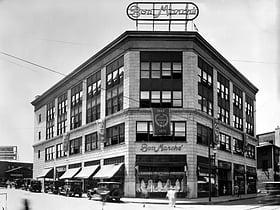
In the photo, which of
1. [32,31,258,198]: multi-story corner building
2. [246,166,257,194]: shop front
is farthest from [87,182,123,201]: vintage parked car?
[246,166,257,194]: shop front

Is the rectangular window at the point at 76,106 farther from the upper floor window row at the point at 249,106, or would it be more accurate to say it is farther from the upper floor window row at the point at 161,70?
the upper floor window row at the point at 249,106

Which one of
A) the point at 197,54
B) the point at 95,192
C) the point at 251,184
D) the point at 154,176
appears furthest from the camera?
the point at 251,184

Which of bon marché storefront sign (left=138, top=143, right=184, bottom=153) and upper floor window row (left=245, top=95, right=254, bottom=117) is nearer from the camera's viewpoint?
bon marché storefront sign (left=138, top=143, right=184, bottom=153)

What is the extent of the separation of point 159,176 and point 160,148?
257 cm

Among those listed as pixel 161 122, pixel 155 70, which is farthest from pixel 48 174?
pixel 155 70

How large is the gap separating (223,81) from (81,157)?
747 inches

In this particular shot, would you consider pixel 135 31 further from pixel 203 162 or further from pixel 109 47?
pixel 203 162

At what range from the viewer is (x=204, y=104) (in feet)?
153

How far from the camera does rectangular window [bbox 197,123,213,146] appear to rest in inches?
1756

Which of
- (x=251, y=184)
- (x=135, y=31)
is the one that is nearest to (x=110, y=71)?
(x=135, y=31)

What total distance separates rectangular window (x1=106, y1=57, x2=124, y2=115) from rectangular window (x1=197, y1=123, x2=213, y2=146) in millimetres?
8034

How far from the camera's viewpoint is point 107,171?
44594 mm

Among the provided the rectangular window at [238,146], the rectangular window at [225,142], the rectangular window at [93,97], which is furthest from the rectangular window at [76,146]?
the rectangular window at [238,146]

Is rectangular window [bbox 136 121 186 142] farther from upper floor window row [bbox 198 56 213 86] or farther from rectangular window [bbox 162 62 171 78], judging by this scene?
upper floor window row [bbox 198 56 213 86]
